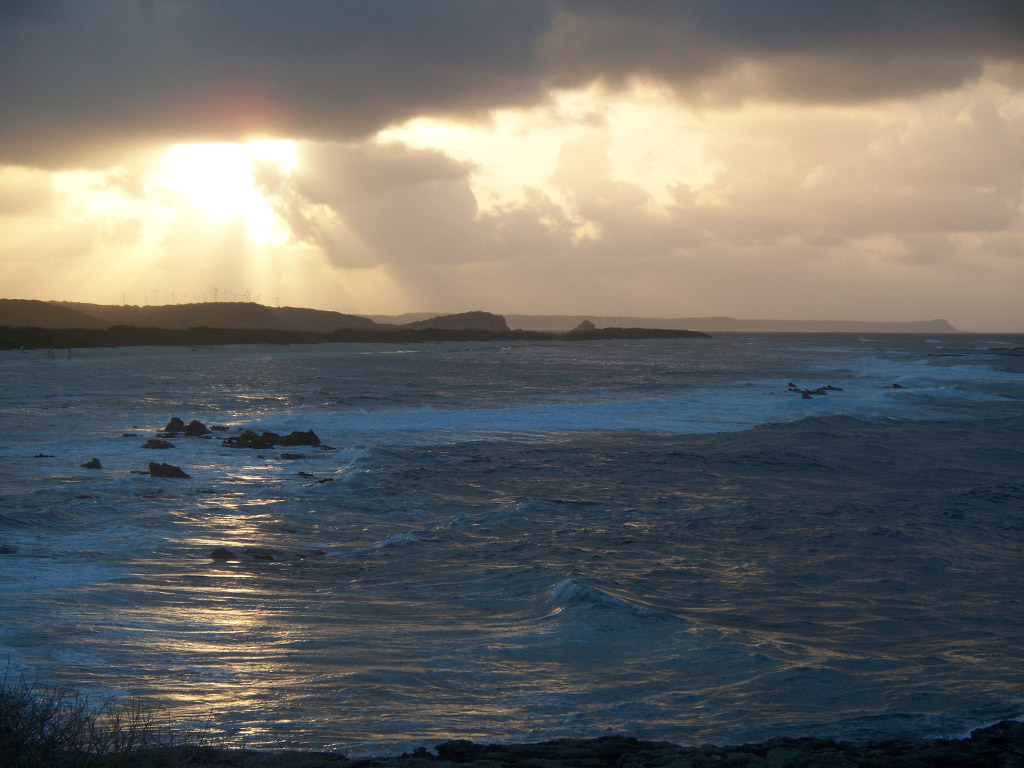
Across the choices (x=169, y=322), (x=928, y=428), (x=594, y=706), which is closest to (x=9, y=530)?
(x=594, y=706)

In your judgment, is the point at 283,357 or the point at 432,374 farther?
the point at 283,357

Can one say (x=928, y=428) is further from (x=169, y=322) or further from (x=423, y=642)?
(x=169, y=322)

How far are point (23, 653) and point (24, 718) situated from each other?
2626 mm

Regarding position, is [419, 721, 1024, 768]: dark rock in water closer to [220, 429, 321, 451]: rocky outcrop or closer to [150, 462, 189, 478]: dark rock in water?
[150, 462, 189, 478]: dark rock in water

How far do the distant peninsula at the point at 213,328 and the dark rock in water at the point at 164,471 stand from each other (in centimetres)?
6438

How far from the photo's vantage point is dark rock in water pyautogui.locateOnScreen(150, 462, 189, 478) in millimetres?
16406

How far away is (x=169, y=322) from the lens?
14862cm

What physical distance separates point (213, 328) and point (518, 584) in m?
105

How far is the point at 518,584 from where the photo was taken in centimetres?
1017

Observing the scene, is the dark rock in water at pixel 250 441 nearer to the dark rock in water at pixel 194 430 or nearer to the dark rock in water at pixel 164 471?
the dark rock in water at pixel 194 430

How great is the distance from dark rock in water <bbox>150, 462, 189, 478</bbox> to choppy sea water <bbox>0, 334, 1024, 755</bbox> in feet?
1.30

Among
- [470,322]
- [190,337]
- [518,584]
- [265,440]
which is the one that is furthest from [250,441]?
[470,322]

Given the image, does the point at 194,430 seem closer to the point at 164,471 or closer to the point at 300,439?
the point at 300,439

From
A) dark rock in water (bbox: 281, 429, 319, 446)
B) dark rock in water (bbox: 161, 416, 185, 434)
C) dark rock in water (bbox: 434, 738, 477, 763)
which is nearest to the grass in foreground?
dark rock in water (bbox: 434, 738, 477, 763)
